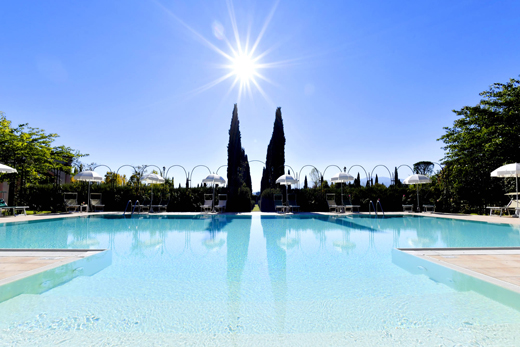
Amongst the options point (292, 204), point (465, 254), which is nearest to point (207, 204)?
point (292, 204)

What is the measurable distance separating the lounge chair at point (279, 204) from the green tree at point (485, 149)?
8777mm

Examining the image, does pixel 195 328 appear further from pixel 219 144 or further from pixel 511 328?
pixel 219 144

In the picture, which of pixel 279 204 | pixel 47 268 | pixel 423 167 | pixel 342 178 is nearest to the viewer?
pixel 47 268

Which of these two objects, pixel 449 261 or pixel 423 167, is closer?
pixel 449 261

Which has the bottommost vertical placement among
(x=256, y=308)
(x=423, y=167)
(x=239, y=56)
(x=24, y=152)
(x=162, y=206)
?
(x=256, y=308)

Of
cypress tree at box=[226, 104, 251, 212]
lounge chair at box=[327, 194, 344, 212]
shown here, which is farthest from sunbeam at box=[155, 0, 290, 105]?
lounge chair at box=[327, 194, 344, 212]

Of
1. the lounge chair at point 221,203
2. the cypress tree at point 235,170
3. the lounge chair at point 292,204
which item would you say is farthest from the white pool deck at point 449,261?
the cypress tree at point 235,170

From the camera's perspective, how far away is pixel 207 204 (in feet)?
48.2

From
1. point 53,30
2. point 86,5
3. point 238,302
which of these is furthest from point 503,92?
point 53,30

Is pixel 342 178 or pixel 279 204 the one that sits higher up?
pixel 342 178

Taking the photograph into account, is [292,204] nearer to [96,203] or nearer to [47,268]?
[96,203]

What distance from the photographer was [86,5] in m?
8.78

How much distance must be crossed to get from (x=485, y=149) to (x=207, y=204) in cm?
1416

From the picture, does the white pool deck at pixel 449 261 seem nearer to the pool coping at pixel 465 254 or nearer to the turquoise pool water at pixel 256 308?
the pool coping at pixel 465 254
